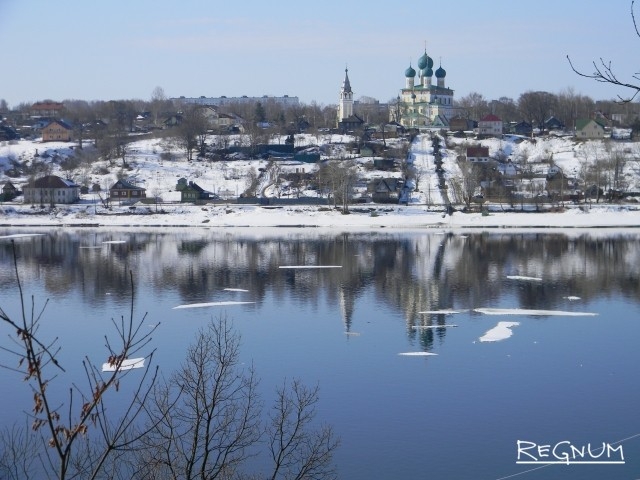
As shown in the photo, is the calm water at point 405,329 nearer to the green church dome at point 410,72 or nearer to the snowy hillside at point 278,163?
the snowy hillside at point 278,163

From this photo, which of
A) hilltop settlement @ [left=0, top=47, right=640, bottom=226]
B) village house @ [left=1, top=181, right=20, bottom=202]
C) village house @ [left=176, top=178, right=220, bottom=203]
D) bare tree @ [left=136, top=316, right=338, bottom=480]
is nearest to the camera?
bare tree @ [left=136, top=316, right=338, bottom=480]

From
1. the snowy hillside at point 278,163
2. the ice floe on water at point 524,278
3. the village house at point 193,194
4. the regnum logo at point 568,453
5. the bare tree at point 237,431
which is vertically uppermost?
the snowy hillside at point 278,163

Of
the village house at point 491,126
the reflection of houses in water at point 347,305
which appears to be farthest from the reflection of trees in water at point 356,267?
the village house at point 491,126

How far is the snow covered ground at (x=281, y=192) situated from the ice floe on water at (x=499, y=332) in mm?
14507

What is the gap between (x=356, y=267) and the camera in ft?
59.3

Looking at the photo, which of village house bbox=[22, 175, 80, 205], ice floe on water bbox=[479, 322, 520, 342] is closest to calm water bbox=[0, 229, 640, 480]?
ice floe on water bbox=[479, 322, 520, 342]

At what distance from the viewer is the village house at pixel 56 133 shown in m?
45.9

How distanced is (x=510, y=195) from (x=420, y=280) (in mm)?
15008

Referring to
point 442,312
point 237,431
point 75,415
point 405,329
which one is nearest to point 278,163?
point 442,312

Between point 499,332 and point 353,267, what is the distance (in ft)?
21.8

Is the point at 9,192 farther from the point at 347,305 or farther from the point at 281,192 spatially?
the point at 347,305

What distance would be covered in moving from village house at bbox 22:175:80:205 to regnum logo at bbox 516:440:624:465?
27.1m

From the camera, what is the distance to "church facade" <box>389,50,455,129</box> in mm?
50406

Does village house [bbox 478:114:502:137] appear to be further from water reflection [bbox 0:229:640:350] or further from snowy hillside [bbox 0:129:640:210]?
water reflection [bbox 0:229:640:350]
